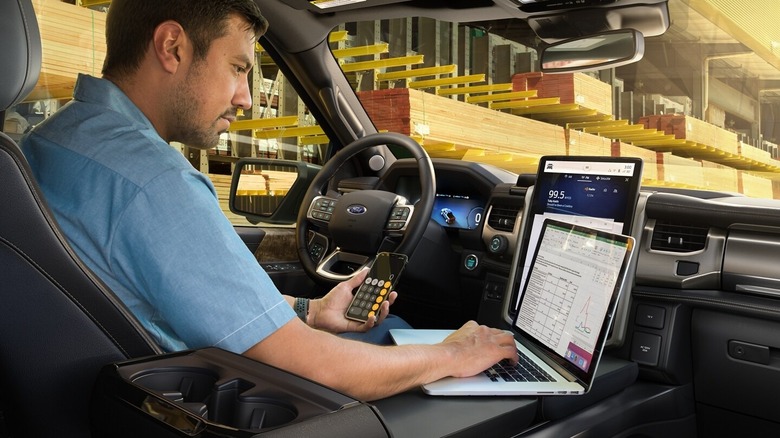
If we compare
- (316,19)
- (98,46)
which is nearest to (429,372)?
(316,19)

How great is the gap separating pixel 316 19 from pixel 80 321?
6.00 feet

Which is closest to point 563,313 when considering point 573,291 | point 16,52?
point 573,291

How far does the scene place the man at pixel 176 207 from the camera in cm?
106

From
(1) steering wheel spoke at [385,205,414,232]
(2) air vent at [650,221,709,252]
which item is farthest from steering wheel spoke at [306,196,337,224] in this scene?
(2) air vent at [650,221,709,252]

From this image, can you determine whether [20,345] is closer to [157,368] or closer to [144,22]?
[157,368]

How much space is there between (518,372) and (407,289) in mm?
1159

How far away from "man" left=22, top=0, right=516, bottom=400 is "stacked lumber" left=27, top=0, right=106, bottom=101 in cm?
128

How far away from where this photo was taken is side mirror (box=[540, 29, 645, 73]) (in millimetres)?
2059

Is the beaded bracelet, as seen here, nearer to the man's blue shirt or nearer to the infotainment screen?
the infotainment screen

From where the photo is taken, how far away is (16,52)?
964 mm

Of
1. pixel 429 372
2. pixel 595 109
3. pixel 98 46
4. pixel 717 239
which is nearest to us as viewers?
pixel 429 372

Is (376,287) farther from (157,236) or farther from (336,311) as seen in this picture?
(157,236)

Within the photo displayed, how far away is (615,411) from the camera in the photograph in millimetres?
1486

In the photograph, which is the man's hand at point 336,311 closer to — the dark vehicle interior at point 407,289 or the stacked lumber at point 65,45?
the dark vehicle interior at point 407,289
